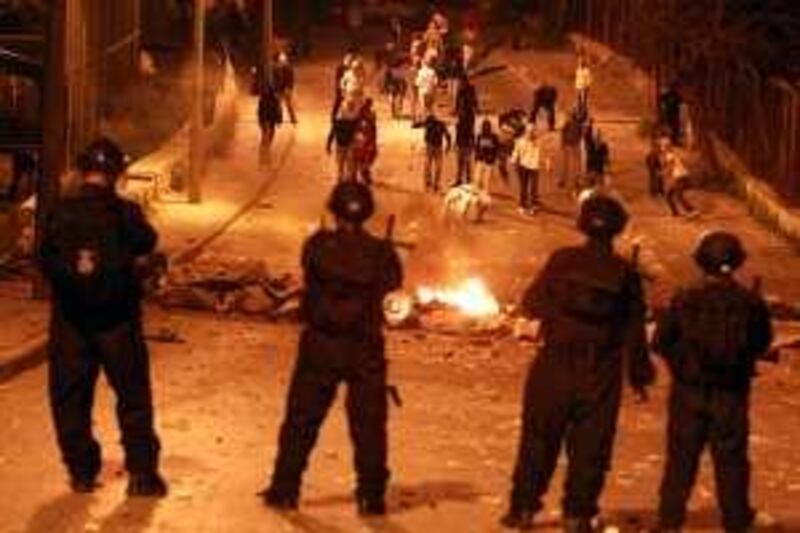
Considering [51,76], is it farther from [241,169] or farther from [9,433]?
[241,169]

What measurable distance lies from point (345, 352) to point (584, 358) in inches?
50.7

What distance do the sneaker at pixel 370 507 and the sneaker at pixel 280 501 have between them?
370 mm

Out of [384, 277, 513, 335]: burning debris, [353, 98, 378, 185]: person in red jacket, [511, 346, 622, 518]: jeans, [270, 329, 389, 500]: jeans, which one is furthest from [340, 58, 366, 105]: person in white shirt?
[511, 346, 622, 518]: jeans

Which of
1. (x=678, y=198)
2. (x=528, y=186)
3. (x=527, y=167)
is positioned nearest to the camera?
(x=527, y=167)

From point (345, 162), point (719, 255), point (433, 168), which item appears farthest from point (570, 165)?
point (719, 255)

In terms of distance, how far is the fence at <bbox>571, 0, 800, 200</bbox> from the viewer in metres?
35.0

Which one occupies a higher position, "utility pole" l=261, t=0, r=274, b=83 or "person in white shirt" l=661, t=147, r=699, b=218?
"utility pole" l=261, t=0, r=274, b=83

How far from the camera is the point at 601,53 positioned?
57750 millimetres

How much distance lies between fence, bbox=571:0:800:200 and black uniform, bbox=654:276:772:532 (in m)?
24.6

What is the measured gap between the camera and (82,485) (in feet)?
35.7

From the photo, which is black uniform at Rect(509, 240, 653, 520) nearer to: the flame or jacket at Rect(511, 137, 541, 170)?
the flame

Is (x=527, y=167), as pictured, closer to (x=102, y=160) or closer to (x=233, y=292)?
(x=233, y=292)

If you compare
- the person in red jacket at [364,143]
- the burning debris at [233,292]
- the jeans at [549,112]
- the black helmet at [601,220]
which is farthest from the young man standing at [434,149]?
the black helmet at [601,220]

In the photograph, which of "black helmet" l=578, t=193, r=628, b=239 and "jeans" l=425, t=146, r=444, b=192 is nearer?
"black helmet" l=578, t=193, r=628, b=239
